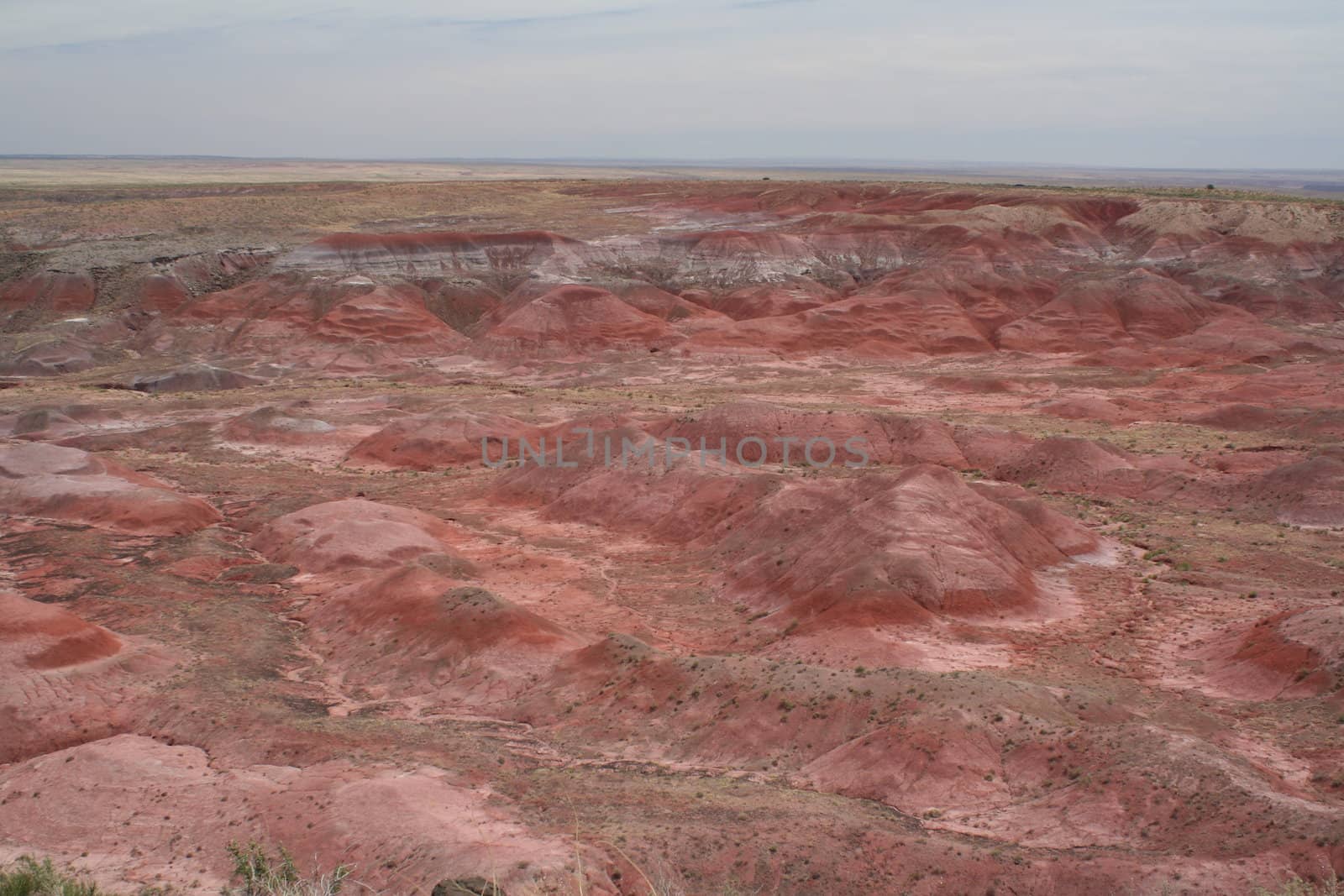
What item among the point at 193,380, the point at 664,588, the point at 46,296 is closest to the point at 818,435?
the point at 664,588

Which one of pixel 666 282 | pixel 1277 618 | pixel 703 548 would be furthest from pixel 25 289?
pixel 1277 618

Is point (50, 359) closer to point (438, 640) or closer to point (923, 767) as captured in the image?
point (438, 640)

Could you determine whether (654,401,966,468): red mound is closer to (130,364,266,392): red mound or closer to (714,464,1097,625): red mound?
(714,464,1097,625): red mound

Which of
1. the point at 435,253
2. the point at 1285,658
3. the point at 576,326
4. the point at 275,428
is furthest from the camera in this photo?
the point at 435,253

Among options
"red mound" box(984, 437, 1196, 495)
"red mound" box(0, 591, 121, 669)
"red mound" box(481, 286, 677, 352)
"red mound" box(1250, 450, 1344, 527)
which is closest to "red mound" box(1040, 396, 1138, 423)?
→ "red mound" box(984, 437, 1196, 495)

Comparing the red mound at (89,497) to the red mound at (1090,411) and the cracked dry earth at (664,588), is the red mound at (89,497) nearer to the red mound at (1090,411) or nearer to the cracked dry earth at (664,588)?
the cracked dry earth at (664,588)
